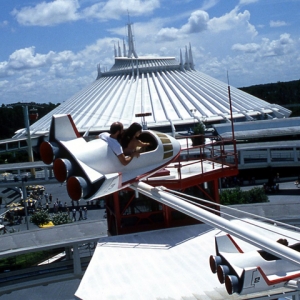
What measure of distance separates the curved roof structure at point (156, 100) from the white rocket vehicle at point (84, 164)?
45.2 metres

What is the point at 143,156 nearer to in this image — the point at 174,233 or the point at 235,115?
the point at 174,233

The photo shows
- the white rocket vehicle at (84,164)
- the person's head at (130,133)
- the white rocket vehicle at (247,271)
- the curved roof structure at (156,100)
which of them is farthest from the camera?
the curved roof structure at (156,100)

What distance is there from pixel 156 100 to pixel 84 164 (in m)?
57.8

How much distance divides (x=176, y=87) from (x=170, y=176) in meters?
58.5

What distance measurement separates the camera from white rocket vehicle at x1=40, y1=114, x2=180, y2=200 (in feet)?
26.5

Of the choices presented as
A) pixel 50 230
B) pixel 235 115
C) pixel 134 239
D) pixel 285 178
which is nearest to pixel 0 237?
pixel 50 230

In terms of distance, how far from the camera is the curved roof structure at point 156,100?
60031 mm

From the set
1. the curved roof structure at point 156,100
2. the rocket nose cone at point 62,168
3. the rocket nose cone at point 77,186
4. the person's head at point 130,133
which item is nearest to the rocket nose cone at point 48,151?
the rocket nose cone at point 62,168

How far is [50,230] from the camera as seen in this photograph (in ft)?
57.3

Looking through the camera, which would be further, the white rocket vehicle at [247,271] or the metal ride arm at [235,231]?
the white rocket vehicle at [247,271]

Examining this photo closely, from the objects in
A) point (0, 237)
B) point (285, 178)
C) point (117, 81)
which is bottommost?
point (285, 178)

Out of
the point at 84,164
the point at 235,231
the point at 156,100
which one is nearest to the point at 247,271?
the point at 235,231

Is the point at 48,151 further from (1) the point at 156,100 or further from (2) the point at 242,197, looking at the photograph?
(1) the point at 156,100

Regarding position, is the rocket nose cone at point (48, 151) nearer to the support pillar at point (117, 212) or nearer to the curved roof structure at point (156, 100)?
the support pillar at point (117, 212)
